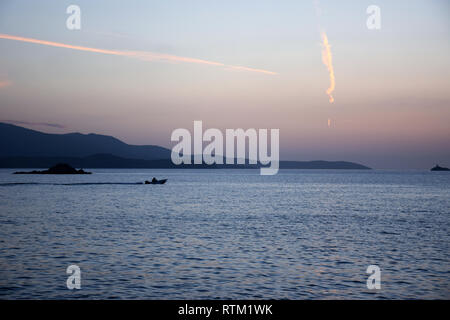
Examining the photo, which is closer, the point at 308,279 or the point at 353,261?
the point at 308,279

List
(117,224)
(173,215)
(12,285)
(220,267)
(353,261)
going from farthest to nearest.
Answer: (173,215), (117,224), (353,261), (220,267), (12,285)

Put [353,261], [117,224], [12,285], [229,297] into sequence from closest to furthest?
1. [229,297]
2. [12,285]
3. [353,261]
4. [117,224]

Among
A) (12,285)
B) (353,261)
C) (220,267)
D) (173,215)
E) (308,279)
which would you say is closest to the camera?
(12,285)

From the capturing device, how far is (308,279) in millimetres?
22172

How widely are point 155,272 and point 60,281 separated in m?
4.90

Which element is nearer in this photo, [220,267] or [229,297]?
[229,297]

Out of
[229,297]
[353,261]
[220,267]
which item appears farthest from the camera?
[353,261]

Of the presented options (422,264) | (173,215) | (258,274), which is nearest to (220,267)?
(258,274)

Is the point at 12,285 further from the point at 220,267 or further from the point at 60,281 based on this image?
the point at 220,267

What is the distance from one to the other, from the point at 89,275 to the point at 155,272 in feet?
11.6

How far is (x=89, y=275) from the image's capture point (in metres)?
22.9
